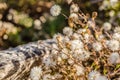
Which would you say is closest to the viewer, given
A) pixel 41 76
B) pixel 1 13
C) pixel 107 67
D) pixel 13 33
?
pixel 41 76

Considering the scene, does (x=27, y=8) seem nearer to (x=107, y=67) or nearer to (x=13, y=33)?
(x=13, y=33)

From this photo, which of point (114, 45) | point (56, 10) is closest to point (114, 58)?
point (114, 45)

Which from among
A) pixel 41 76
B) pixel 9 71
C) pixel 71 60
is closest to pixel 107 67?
pixel 71 60

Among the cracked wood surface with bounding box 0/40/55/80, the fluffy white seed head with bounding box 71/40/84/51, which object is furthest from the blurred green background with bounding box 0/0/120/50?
the fluffy white seed head with bounding box 71/40/84/51

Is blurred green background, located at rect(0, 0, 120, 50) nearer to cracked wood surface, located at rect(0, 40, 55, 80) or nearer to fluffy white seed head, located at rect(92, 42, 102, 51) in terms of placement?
cracked wood surface, located at rect(0, 40, 55, 80)

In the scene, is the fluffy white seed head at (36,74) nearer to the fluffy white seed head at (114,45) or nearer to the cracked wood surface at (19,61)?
the cracked wood surface at (19,61)

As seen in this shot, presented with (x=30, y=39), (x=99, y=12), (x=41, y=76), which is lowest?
(x=41, y=76)

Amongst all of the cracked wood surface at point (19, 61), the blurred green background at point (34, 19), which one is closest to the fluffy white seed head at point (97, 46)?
the cracked wood surface at point (19, 61)
